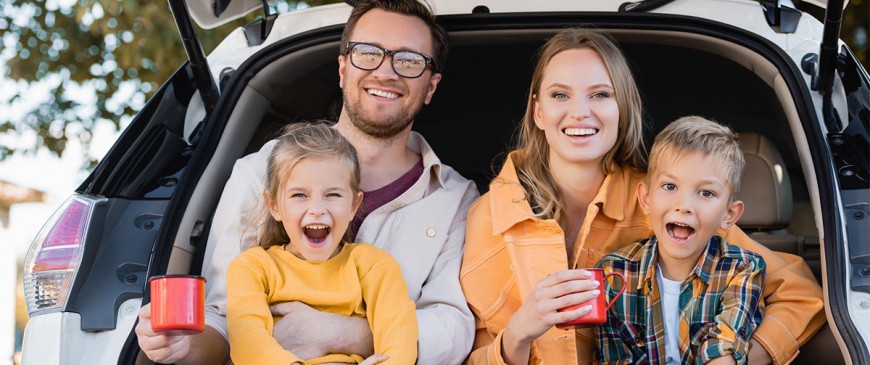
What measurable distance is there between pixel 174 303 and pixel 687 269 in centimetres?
128

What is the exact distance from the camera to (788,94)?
2627mm

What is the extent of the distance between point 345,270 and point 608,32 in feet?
3.55

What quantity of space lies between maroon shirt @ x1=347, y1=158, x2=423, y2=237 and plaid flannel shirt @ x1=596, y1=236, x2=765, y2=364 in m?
0.72

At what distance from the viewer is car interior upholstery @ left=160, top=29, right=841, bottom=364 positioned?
9.18 feet

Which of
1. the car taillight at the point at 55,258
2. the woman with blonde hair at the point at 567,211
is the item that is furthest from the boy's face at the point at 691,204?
the car taillight at the point at 55,258

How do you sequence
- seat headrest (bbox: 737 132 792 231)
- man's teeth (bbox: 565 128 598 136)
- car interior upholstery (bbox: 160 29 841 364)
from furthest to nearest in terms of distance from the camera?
seat headrest (bbox: 737 132 792 231) < car interior upholstery (bbox: 160 29 841 364) < man's teeth (bbox: 565 128 598 136)

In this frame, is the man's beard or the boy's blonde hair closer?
the boy's blonde hair

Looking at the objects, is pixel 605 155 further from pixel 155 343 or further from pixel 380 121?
pixel 155 343

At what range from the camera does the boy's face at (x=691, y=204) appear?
7.90 ft

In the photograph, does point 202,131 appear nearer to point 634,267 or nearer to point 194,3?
point 194,3

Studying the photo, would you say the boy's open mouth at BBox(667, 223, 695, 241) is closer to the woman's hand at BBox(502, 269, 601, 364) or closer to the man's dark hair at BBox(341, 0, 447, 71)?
the woman's hand at BBox(502, 269, 601, 364)

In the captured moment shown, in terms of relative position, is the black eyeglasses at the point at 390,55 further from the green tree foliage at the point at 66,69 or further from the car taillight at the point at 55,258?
the green tree foliage at the point at 66,69

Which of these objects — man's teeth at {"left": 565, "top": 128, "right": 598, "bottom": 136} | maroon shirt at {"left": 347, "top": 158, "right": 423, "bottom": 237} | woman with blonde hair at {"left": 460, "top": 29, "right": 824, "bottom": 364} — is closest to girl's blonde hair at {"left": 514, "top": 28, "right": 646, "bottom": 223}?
woman with blonde hair at {"left": 460, "top": 29, "right": 824, "bottom": 364}

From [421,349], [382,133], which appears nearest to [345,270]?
[421,349]
